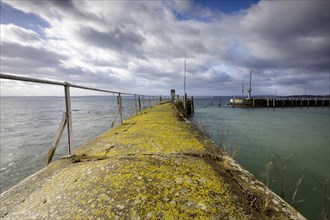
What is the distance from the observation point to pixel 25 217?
1362mm

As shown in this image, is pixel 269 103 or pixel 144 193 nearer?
pixel 144 193

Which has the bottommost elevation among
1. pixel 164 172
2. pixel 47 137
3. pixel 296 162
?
pixel 296 162

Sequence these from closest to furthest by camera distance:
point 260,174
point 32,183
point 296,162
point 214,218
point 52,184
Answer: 1. point 214,218
2. point 52,184
3. point 32,183
4. point 260,174
5. point 296,162

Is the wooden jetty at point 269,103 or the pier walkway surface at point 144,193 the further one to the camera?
the wooden jetty at point 269,103

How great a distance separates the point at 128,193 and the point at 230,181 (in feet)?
3.72

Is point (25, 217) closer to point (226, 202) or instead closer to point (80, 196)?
point (80, 196)

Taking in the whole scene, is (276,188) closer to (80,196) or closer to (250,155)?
(250,155)

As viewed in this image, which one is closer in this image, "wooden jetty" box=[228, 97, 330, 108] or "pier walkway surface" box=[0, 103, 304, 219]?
"pier walkway surface" box=[0, 103, 304, 219]

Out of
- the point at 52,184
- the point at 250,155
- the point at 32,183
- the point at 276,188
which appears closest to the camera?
the point at 52,184

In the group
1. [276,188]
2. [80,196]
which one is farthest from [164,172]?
[276,188]

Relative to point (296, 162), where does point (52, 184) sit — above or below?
above

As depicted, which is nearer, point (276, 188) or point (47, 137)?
point (276, 188)

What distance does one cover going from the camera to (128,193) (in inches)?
60.5

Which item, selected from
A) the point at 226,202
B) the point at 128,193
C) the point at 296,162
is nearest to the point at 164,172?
the point at 128,193
